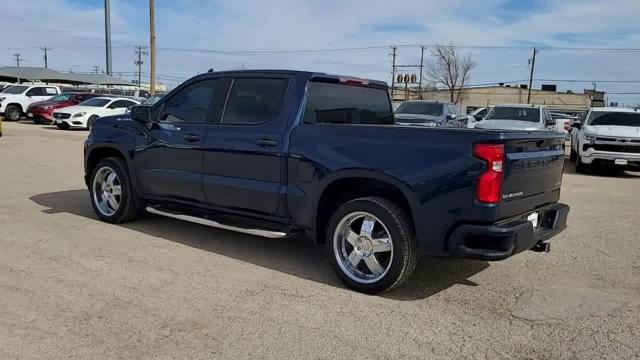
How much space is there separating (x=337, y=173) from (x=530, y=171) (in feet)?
5.08

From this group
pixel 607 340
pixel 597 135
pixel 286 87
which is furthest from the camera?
pixel 597 135

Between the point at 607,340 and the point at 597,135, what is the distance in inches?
443

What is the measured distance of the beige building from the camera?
91125 mm

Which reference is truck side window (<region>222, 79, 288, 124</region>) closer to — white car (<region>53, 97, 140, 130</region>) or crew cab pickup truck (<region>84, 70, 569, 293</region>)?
crew cab pickup truck (<region>84, 70, 569, 293</region>)

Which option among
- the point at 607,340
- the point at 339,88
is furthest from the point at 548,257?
the point at 339,88

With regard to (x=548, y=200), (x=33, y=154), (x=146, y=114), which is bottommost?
(x=33, y=154)

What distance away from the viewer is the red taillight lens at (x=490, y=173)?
4.02 metres

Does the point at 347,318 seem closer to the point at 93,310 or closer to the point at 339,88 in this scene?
the point at 93,310

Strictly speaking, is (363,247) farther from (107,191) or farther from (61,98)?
(61,98)

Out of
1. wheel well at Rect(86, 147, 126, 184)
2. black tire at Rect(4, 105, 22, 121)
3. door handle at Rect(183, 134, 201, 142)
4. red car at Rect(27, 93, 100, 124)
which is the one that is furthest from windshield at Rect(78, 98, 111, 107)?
door handle at Rect(183, 134, 201, 142)

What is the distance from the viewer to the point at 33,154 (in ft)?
46.6

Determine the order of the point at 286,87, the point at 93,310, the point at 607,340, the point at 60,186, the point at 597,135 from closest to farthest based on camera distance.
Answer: the point at 607,340 < the point at 93,310 < the point at 286,87 < the point at 60,186 < the point at 597,135

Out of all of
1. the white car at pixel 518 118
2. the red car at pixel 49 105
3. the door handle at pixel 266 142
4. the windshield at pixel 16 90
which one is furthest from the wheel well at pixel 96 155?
the windshield at pixel 16 90

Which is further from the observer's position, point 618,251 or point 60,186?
point 60,186
